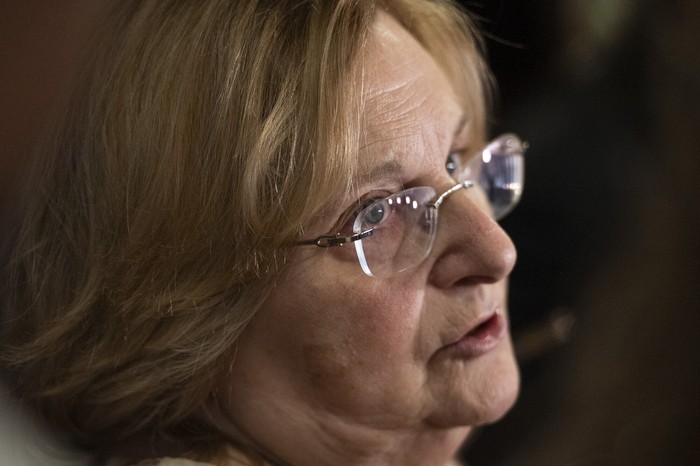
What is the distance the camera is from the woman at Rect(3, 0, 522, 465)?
36.1 inches

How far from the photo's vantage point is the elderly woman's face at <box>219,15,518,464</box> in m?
0.95

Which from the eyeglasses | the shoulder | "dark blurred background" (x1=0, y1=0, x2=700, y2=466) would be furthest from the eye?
"dark blurred background" (x1=0, y1=0, x2=700, y2=466)

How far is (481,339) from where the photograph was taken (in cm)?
102

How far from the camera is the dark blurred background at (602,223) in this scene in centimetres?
153

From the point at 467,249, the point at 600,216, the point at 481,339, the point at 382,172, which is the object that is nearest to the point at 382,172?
the point at 382,172

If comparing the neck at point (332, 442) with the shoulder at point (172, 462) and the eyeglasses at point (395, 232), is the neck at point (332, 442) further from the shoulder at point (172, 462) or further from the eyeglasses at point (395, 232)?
the eyeglasses at point (395, 232)

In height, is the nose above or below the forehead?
below

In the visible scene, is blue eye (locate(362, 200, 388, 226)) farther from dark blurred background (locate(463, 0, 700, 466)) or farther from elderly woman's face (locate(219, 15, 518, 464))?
dark blurred background (locate(463, 0, 700, 466))

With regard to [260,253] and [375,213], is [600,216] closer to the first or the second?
[375,213]

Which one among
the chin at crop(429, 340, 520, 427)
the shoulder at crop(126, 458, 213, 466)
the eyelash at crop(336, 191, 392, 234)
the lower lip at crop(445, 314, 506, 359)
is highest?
the eyelash at crop(336, 191, 392, 234)

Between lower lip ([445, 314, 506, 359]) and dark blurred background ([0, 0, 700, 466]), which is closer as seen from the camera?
Answer: lower lip ([445, 314, 506, 359])

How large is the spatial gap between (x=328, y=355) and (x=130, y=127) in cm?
35

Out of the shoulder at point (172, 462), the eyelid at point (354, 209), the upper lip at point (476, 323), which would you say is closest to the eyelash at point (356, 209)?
the eyelid at point (354, 209)

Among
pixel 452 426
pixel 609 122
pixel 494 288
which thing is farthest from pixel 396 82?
pixel 609 122
